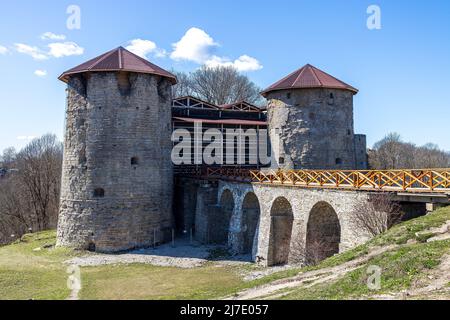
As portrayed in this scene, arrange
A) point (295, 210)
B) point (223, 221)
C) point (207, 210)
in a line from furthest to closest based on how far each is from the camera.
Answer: point (223, 221), point (207, 210), point (295, 210)

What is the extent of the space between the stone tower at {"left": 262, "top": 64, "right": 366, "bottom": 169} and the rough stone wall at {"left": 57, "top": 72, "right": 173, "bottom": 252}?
8.95 m

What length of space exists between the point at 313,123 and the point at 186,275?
13982 mm

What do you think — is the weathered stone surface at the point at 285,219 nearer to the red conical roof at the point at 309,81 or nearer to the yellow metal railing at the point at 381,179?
the yellow metal railing at the point at 381,179

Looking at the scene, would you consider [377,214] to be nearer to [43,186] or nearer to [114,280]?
[114,280]

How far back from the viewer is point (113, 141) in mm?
22344

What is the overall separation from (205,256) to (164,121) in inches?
350

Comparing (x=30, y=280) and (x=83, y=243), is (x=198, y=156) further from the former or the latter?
(x=30, y=280)

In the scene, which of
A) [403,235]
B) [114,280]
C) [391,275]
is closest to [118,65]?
[114,280]

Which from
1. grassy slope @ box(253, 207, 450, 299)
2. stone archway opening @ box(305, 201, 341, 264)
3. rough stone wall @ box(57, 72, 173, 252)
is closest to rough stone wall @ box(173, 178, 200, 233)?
rough stone wall @ box(57, 72, 173, 252)

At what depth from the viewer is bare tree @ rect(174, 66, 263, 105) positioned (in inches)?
1719

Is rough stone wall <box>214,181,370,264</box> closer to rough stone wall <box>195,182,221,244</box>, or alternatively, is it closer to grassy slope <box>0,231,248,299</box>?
rough stone wall <box>195,182,221,244</box>

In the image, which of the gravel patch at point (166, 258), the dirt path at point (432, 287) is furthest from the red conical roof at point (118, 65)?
the dirt path at point (432, 287)

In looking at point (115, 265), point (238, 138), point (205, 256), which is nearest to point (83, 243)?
point (115, 265)

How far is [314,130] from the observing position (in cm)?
2622
